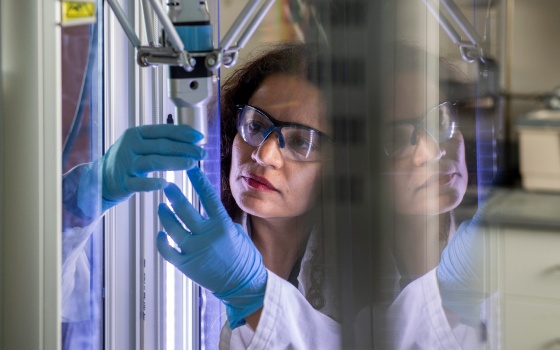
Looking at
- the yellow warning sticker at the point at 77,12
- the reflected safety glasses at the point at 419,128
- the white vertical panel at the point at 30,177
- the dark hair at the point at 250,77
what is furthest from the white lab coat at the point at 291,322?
the yellow warning sticker at the point at 77,12

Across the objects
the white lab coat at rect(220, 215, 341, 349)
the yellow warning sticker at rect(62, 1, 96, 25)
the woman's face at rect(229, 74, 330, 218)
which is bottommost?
the white lab coat at rect(220, 215, 341, 349)

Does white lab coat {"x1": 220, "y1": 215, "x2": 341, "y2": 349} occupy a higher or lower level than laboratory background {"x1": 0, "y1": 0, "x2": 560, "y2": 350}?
lower

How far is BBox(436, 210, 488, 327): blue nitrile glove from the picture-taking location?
1.42 meters

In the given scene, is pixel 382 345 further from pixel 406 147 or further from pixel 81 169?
pixel 81 169

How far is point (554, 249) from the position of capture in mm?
1405

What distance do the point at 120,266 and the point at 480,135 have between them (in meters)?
0.88

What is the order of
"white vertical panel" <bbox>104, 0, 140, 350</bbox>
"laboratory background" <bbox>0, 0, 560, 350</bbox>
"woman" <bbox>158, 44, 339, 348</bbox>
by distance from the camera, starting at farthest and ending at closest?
1. "white vertical panel" <bbox>104, 0, 140, 350</bbox>
2. "woman" <bbox>158, 44, 339, 348</bbox>
3. "laboratory background" <bbox>0, 0, 560, 350</bbox>

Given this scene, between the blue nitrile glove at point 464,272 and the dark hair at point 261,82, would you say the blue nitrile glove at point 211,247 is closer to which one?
the dark hair at point 261,82

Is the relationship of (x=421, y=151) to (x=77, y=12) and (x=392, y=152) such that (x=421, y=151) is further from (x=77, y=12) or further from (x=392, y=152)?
(x=77, y=12)

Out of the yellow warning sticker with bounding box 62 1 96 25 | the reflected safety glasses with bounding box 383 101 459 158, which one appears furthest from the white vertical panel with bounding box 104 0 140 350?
the reflected safety glasses with bounding box 383 101 459 158

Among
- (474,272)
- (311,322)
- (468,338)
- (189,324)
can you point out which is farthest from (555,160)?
(189,324)

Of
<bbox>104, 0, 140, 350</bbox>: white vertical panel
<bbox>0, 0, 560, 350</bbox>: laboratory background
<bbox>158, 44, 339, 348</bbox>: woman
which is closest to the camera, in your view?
<bbox>0, 0, 560, 350</bbox>: laboratory background

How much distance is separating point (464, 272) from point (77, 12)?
0.93 m

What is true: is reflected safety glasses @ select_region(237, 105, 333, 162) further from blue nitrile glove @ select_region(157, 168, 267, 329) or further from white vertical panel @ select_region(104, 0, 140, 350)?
white vertical panel @ select_region(104, 0, 140, 350)
